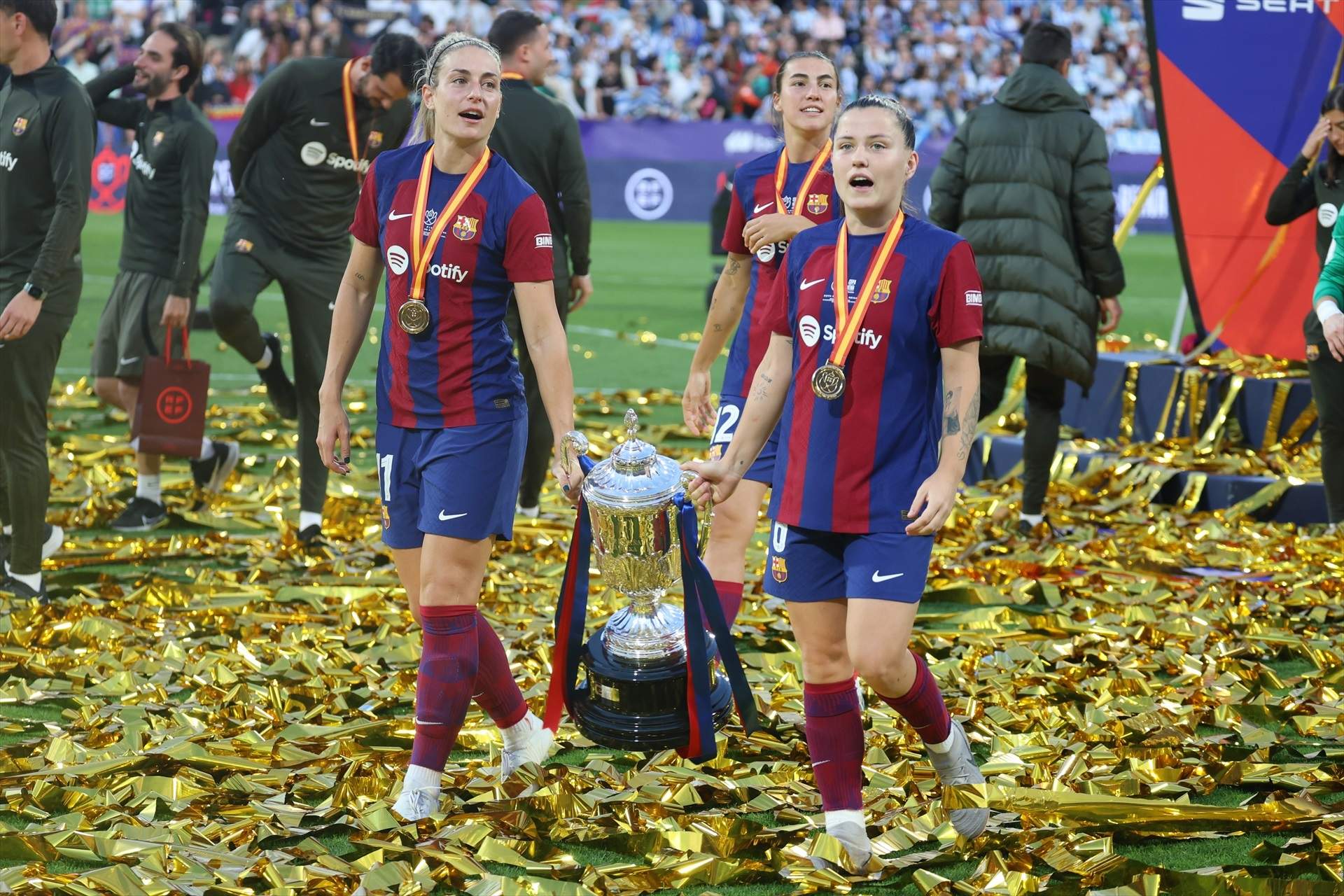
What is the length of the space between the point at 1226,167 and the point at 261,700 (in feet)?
22.6

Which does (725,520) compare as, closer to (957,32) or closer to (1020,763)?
(1020,763)

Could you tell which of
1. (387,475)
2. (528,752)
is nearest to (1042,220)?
(528,752)

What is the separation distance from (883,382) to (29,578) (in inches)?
160

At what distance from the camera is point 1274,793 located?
4.64m

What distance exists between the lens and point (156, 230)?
8.29 metres

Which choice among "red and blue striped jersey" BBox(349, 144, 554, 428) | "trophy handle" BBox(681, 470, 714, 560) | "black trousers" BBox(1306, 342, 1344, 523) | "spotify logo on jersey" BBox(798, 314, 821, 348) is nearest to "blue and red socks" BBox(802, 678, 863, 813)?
"trophy handle" BBox(681, 470, 714, 560)

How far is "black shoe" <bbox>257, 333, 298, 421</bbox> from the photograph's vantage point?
8789mm

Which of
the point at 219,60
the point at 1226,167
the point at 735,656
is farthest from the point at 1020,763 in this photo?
the point at 219,60

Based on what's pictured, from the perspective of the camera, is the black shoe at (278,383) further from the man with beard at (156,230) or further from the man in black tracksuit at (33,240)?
the man in black tracksuit at (33,240)

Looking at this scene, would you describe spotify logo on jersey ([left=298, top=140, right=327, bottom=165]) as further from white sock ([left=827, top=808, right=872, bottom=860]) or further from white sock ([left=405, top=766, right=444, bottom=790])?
white sock ([left=827, top=808, right=872, bottom=860])

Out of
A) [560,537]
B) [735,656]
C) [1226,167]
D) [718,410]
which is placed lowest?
[560,537]

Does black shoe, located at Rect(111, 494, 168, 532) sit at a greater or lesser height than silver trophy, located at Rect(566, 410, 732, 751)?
lesser

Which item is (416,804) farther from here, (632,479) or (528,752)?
(632,479)

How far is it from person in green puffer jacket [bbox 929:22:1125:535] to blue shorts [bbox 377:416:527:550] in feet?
12.5
